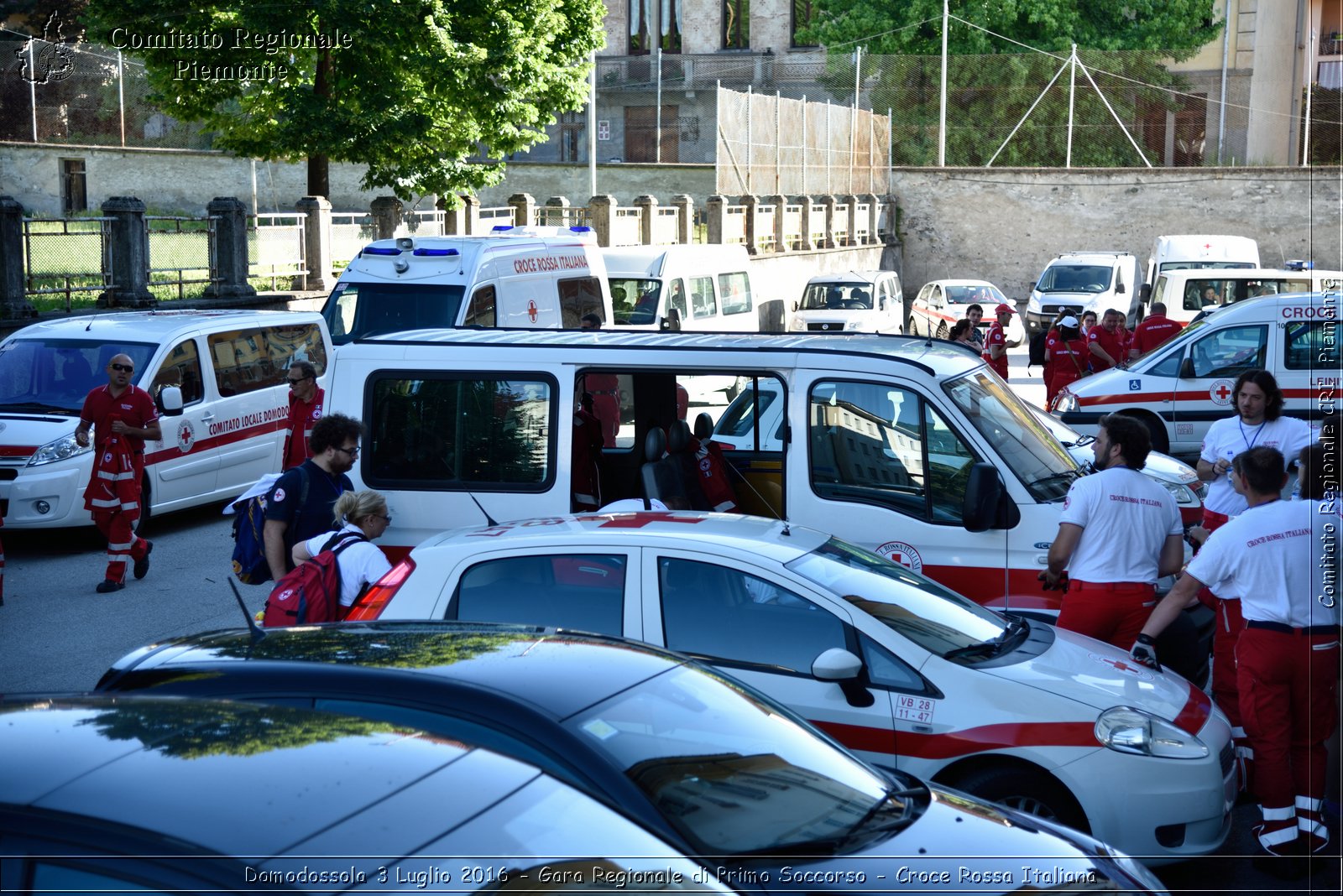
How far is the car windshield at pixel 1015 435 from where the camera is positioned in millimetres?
7629

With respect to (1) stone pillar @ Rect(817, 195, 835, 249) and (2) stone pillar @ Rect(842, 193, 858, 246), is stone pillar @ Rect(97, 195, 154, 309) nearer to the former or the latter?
(1) stone pillar @ Rect(817, 195, 835, 249)

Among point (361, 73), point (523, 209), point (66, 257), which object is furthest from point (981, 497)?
point (523, 209)

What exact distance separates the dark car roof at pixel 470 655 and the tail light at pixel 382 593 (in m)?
1.07

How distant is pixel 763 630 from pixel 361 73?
22.0 meters

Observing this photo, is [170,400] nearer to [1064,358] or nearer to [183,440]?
[183,440]

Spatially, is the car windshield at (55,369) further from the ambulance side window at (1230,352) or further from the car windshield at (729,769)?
the ambulance side window at (1230,352)

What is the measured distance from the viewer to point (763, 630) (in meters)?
5.51

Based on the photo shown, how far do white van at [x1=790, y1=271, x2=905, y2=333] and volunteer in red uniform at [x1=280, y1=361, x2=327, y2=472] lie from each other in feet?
62.0

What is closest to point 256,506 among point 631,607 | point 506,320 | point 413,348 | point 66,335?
point 413,348

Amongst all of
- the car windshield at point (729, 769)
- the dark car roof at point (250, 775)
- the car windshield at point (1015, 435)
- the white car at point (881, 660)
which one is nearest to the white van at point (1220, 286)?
the car windshield at point (1015, 435)

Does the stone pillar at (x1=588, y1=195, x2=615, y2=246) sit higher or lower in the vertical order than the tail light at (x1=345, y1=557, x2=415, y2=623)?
higher

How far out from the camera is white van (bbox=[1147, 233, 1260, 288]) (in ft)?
96.8

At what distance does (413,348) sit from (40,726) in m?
5.32

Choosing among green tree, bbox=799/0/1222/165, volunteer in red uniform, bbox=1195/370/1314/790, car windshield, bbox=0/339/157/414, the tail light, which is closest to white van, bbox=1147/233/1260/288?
green tree, bbox=799/0/1222/165
